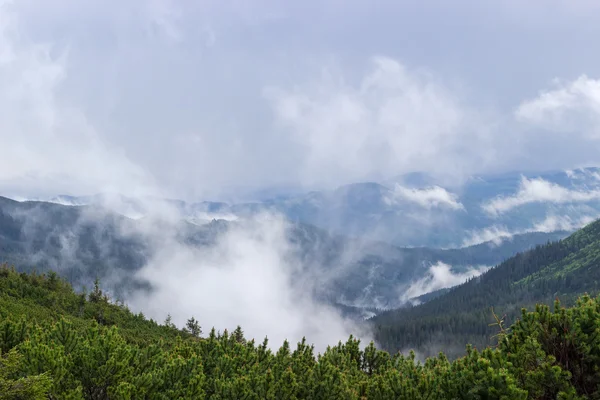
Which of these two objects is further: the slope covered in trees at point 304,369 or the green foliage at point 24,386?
the green foliage at point 24,386

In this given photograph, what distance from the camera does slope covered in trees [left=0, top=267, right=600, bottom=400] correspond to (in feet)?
48.1

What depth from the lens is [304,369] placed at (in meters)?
23.4

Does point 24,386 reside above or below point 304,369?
above

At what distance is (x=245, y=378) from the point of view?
2064cm

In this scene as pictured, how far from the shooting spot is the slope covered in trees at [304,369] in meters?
14.6

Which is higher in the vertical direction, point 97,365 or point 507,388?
point 97,365

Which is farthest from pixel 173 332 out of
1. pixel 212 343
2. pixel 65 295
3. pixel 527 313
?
pixel 527 313

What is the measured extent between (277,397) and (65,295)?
94.3 meters

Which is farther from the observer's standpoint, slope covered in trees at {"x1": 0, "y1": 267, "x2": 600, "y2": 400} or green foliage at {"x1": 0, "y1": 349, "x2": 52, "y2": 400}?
green foliage at {"x1": 0, "y1": 349, "x2": 52, "y2": 400}

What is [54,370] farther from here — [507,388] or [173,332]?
[173,332]

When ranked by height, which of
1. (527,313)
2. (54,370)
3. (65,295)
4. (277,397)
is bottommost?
(277,397)

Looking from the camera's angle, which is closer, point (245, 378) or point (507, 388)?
point (507, 388)

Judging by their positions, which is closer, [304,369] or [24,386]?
[24,386]

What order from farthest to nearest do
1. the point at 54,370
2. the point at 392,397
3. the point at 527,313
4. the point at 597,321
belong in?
the point at 54,370 < the point at 392,397 < the point at 527,313 < the point at 597,321
